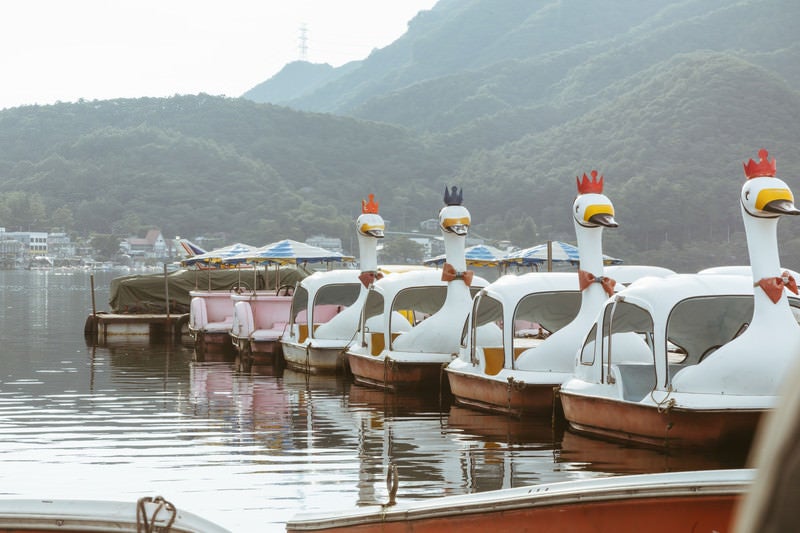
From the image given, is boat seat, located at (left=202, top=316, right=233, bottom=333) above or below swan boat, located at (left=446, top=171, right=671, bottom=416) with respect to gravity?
below

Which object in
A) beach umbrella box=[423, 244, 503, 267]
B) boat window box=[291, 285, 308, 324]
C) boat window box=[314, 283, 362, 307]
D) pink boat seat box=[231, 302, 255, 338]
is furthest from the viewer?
beach umbrella box=[423, 244, 503, 267]

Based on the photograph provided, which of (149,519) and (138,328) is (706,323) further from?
(138,328)

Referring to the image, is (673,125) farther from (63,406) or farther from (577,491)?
(577,491)

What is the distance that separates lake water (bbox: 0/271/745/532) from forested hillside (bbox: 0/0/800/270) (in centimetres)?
8649

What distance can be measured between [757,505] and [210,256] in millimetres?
38044

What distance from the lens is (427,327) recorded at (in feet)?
66.8

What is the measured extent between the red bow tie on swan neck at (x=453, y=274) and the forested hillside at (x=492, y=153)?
281 ft

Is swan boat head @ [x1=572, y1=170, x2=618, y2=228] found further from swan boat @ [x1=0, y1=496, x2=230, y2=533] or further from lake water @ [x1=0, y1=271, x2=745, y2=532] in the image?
Answer: swan boat @ [x1=0, y1=496, x2=230, y2=533]

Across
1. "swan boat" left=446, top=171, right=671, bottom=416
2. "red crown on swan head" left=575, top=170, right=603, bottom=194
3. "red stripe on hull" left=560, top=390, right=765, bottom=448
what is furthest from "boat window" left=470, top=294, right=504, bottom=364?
"red stripe on hull" left=560, top=390, right=765, bottom=448

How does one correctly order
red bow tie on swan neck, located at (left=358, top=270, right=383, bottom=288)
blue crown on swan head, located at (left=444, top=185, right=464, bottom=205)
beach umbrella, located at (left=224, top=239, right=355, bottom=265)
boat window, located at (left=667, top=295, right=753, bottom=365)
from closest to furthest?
1. boat window, located at (left=667, top=295, right=753, bottom=365)
2. blue crown on swan head, located at (left=444, top=185, right=464, bottom=205)
3. red bow tie on swan neck, located at (left=358, top=270, right=383, bottom=288)
4. beach umbrella, located at (left=224, top=239, right=355, bottom=265)

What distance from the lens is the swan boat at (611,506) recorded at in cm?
548

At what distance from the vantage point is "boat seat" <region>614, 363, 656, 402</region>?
14344 millimetres

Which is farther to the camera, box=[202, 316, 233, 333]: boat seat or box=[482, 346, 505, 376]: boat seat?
box=[202, 316, 233, 333]: boat seat

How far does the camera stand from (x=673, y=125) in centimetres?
12800
